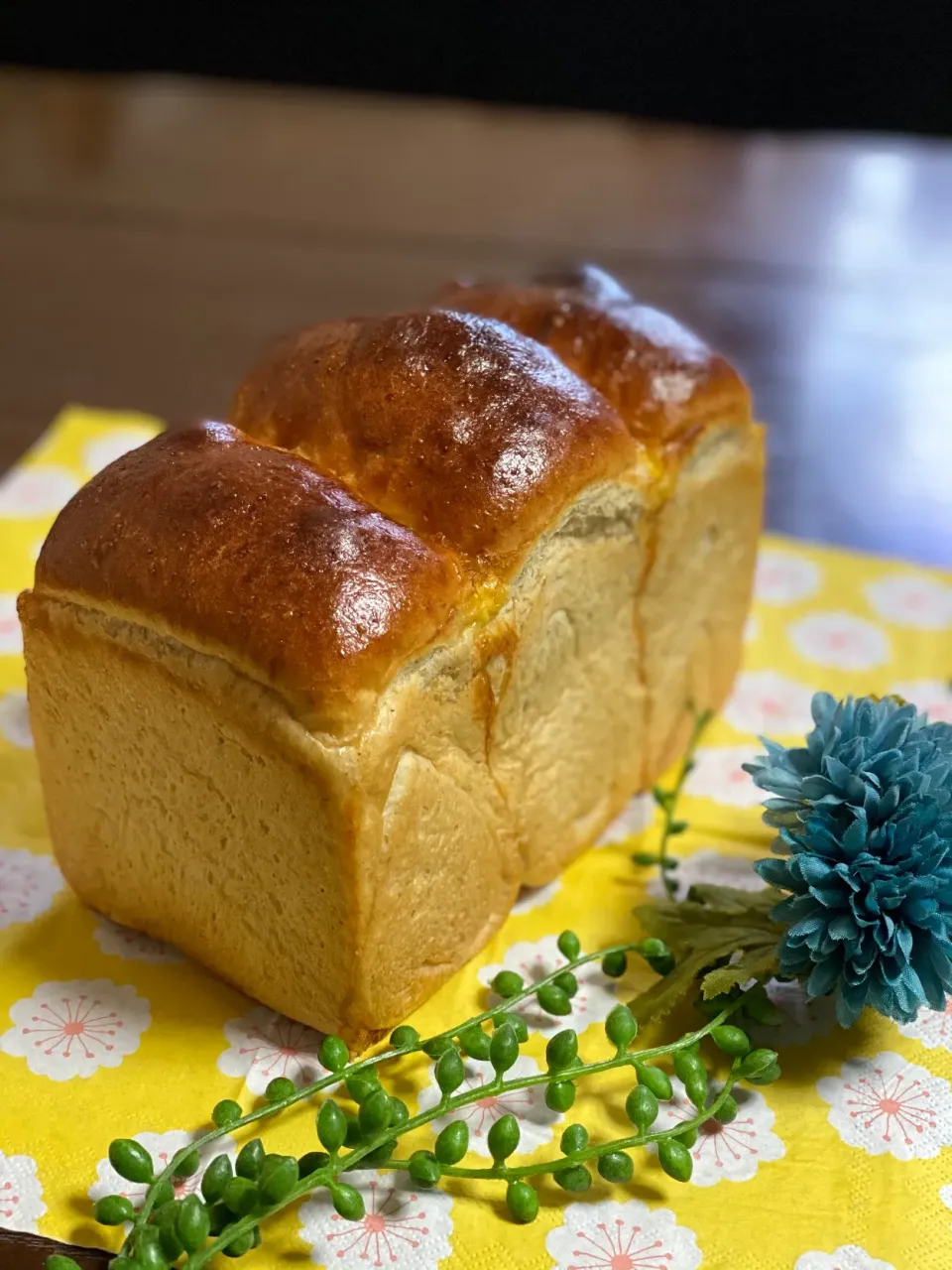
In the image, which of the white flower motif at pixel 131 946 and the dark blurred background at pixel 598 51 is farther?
the dark blurred background at pixel 598 51

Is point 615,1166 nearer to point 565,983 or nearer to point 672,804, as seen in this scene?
point 565,983

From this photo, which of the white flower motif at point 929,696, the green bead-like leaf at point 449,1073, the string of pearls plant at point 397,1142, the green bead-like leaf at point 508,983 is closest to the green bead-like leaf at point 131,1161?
the string of pearls plant at point 397,1142

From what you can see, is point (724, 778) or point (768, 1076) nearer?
point (768, 1076)

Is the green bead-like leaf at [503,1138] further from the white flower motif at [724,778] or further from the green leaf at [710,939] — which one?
the white flower motif at [724,778]

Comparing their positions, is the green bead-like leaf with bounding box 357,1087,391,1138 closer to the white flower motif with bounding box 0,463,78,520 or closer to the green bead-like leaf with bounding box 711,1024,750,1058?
the green bead-like leaf with bounding box 711,1024,750,1058

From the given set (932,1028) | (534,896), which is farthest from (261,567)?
(932,1028)

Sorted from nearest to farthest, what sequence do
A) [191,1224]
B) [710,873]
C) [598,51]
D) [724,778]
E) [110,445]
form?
[191,1224] < [710,873] < [724,778] < [110,445] < [598,51]
